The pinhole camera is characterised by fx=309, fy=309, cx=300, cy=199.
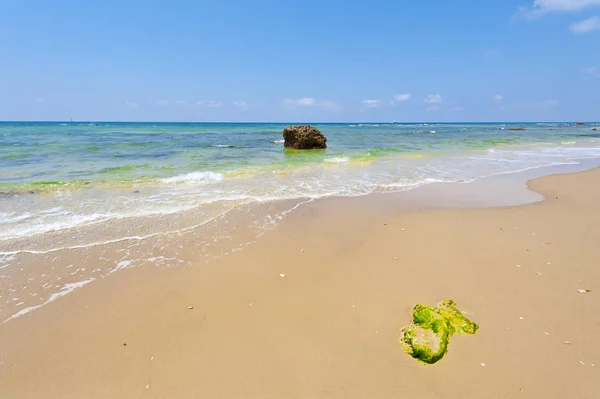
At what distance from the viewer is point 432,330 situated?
3025mm

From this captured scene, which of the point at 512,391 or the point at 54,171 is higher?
the point at 54,171

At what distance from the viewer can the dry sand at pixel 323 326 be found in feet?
8.31

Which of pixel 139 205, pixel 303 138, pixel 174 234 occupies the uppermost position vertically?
pixel 303 138

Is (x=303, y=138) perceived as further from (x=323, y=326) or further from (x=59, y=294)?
(x=323, y=326)

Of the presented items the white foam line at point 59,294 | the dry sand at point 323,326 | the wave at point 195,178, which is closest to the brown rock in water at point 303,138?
the wave at point 195,178

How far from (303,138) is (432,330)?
1920 centimetres

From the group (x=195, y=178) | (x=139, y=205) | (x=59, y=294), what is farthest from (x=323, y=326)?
(x=195, y=178)

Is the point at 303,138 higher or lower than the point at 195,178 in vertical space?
higher

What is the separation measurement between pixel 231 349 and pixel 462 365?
81.3 inches

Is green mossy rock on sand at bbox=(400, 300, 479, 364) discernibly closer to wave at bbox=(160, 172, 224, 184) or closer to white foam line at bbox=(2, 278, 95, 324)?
white foam line at bbox=(2, 278, 95, 324)

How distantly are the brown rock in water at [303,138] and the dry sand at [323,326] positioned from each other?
55.2ft

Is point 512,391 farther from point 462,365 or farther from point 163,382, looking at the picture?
point 163,382

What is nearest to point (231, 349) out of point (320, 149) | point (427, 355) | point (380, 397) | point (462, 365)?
point (380, 397)

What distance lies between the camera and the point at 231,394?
245 centimetres
